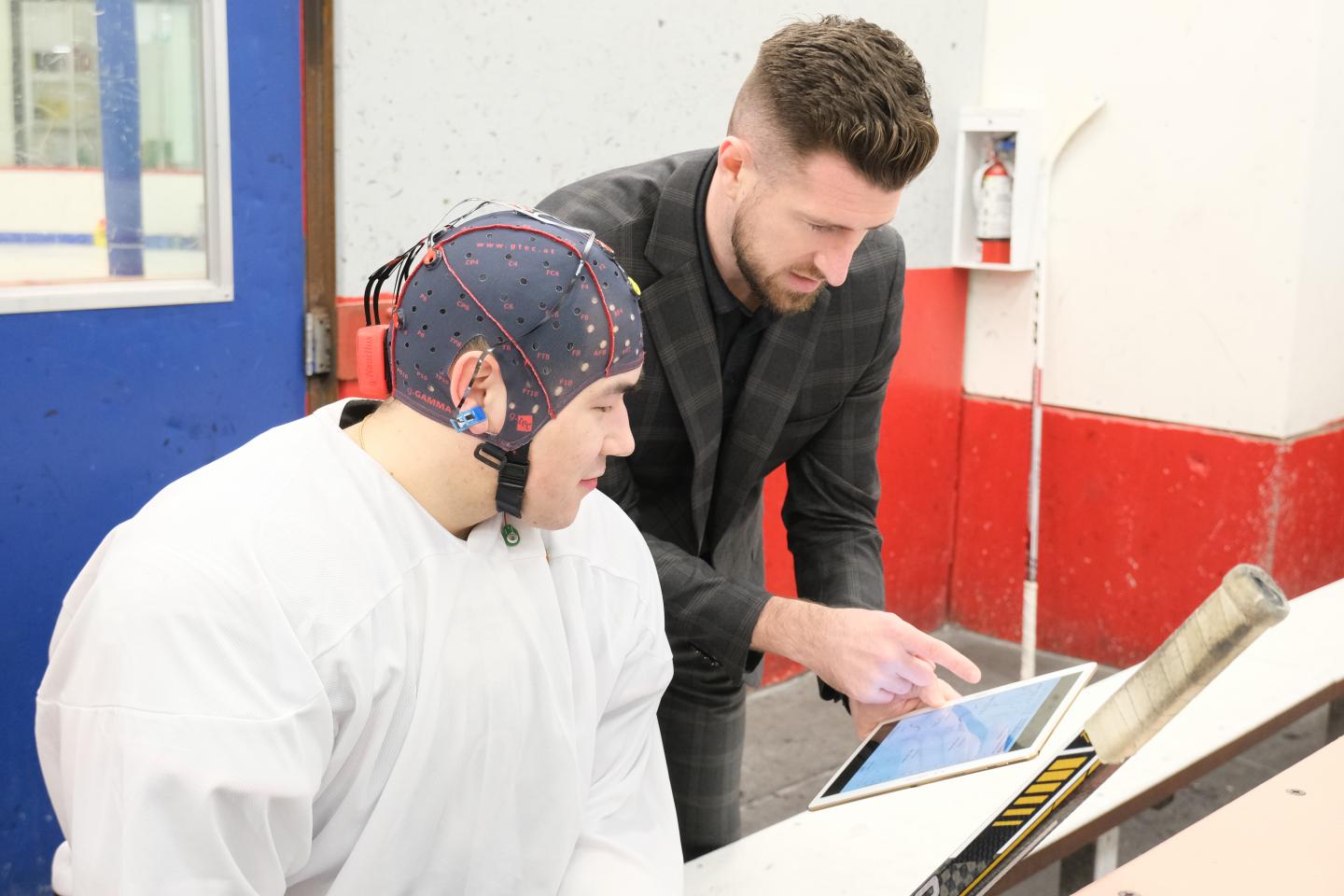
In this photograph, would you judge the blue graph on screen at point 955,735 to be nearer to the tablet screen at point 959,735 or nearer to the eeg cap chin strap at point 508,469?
the tablet screen at point 959,735

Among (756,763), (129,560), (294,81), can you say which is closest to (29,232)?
(294,81)

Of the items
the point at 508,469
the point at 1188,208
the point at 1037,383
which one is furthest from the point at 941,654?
the point at 1188,208

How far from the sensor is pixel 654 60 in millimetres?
3459

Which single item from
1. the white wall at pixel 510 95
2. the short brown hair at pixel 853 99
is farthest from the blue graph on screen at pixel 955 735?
the white wall at pixel 510 95

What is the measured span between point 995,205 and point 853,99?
2.72 metres

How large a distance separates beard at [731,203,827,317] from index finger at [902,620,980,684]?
499 mm

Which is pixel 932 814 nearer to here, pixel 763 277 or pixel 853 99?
pixel 763 277

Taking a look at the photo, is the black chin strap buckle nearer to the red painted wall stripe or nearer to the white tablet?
the white tablet

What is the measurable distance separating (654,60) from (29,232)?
1.68 metres

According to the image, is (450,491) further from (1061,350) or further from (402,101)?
(1061,350)

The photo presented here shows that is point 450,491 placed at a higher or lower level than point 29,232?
lower

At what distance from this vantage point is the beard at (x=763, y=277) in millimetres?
1828

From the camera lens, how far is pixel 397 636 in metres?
1.27

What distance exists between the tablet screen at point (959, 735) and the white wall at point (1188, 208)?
9.49ft
